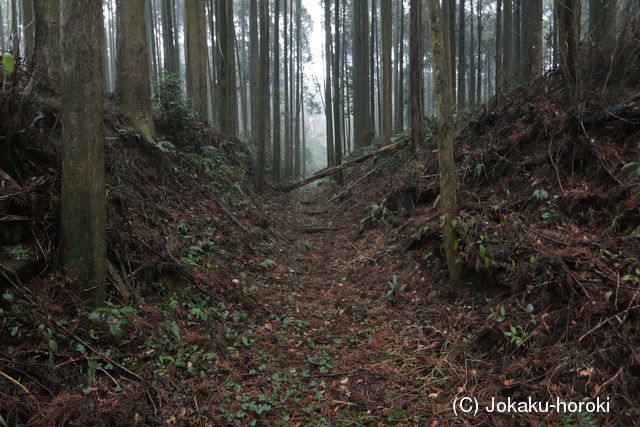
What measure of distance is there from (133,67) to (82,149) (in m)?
4.85

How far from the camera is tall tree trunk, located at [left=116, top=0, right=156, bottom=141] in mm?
7422

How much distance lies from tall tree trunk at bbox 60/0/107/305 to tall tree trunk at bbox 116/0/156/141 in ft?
13.2

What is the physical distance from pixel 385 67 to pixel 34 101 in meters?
12.0

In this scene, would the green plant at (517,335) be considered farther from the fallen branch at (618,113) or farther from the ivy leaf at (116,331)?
the ivy leaf at (116,331)

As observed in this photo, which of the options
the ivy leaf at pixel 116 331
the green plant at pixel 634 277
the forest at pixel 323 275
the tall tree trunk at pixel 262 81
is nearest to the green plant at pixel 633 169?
the forest at pixel 323 275

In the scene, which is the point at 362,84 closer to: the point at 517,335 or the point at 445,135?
the point at 445,135

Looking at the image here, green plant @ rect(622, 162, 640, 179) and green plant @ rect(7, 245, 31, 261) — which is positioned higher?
green plant @ rect(622, 162, 640, 179)

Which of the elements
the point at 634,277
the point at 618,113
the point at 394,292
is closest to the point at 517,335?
the point at 634,277

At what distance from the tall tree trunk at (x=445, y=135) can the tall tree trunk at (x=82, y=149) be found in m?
3.67

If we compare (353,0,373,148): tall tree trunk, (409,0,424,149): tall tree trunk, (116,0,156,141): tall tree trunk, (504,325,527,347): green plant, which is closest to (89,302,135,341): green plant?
(504,325,527,347): green plant

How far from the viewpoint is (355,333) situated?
4758 mm

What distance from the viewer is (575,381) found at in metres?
2.87

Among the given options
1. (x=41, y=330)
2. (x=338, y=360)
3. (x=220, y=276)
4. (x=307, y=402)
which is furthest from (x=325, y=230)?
(x=41, y=330)

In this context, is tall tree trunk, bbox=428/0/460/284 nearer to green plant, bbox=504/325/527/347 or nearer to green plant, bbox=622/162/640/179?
green plant, bbox=504/325/527/347
